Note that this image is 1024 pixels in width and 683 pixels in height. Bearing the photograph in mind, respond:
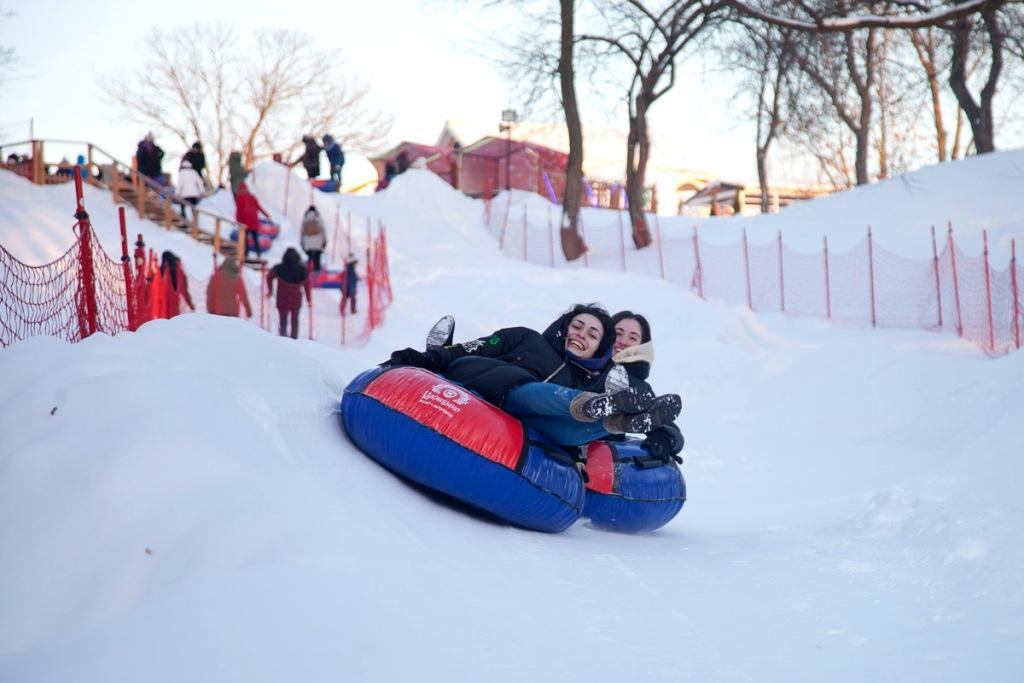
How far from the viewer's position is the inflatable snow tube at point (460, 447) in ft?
14.6

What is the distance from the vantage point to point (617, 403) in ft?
14.3

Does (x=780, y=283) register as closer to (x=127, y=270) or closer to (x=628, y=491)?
(x=127, y=270)

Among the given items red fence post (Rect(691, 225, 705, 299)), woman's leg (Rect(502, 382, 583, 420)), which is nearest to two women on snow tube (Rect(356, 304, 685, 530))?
woman's leg (Rect(502, 382, 583, 420))

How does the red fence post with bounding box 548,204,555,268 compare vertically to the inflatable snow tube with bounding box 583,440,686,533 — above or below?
above

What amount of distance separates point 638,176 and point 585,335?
16127mm

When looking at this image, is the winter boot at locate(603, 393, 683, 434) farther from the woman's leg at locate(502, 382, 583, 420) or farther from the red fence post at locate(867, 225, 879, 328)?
the red fence post at locate(867, 225, 879, 328)

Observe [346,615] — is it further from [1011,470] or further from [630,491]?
[1011,470]

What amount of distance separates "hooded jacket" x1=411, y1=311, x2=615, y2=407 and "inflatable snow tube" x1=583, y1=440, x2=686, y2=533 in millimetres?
406

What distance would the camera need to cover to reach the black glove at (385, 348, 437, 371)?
204 inches

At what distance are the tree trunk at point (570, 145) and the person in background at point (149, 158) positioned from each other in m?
8.41

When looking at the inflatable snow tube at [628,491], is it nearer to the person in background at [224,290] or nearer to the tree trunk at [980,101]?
the person in background at [224,290]

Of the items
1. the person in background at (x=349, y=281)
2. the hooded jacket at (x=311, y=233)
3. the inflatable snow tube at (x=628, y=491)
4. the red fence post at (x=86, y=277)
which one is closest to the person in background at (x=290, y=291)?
the person in background at (x=349, y=281)

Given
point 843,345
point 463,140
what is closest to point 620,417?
point 843,345

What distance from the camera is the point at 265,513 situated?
9.91 feet
